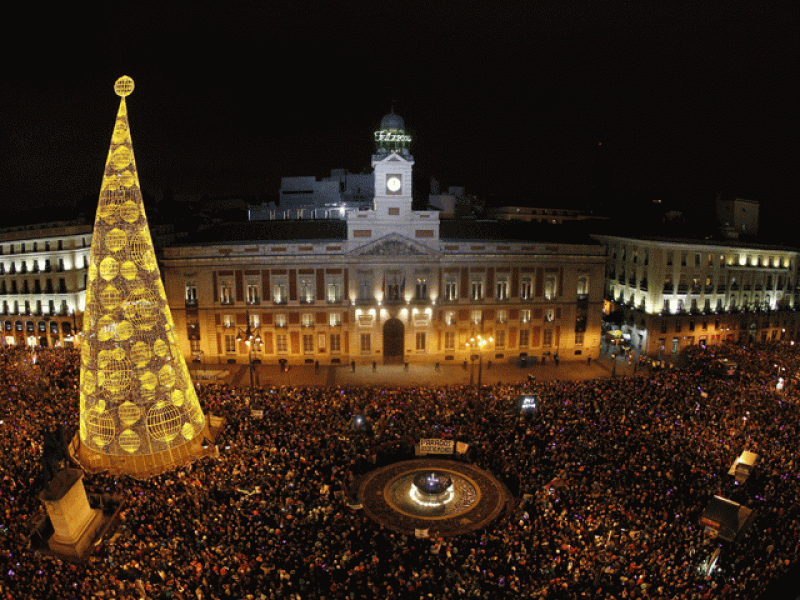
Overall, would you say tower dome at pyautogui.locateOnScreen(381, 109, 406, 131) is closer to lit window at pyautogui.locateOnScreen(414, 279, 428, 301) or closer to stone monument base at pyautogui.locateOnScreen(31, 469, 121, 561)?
lit window at pyautogui.locateOnScreen(414, 279, 428, 301)

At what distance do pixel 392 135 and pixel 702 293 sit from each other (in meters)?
31.6

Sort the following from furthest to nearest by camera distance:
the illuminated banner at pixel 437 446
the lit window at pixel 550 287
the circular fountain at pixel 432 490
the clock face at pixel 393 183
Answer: the lit window at pixel 550 287, the clock face at pixel 393 183, the illuminated banner at pixel 437 446, the circular fountain at pixel 432 490

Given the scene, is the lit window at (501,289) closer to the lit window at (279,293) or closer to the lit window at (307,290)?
the lit window at (307,290)

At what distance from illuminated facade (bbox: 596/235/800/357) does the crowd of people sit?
1756 cm

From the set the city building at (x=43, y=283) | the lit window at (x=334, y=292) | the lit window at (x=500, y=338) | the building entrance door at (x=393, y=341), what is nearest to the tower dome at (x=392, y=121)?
the lit window at (x=334, y=292)

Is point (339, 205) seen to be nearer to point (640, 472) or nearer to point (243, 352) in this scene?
point (243, 352)

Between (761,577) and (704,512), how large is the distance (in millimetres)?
3196

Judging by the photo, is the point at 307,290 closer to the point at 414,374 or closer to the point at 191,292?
the point at 191,292

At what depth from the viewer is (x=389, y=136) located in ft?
155

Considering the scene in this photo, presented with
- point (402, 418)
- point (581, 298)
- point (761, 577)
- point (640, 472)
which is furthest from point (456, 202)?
point (761, 577)

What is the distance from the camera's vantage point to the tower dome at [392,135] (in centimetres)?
4709

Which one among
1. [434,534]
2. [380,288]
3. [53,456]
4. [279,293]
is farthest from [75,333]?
[434,534]

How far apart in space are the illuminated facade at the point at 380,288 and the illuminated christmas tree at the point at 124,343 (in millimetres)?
23012

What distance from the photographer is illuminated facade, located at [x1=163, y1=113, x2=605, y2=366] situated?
148 ft
